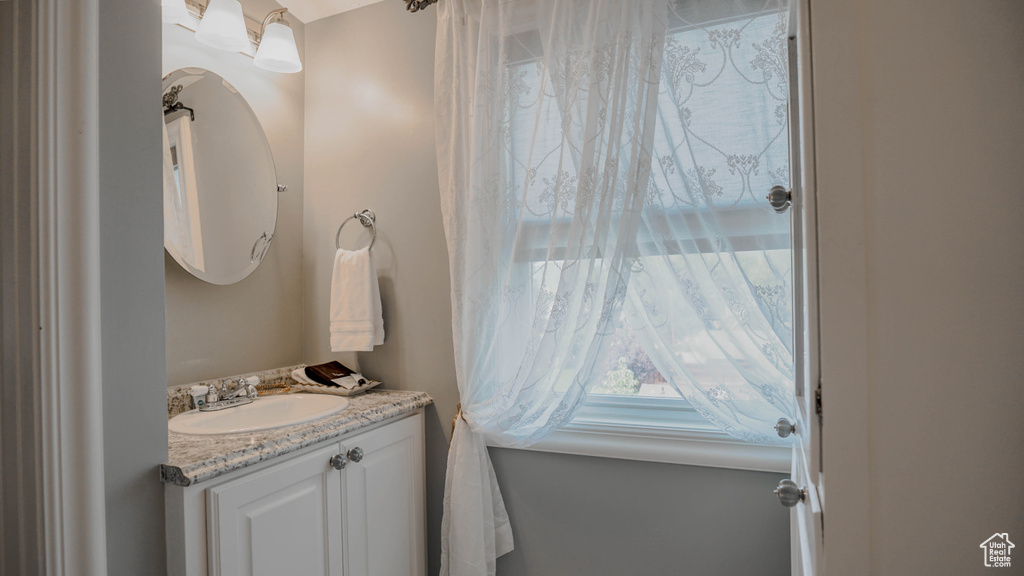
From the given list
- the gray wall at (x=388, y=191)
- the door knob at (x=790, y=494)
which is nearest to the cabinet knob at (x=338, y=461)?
the gray wall at (x=388, y=191)

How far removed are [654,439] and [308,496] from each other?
3.17ft

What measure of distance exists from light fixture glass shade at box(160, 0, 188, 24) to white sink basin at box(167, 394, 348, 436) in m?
1.17

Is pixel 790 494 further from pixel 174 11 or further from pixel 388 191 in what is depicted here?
pixel 174 11

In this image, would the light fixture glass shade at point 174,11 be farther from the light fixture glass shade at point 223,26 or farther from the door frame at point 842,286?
the door frame at point 842,286

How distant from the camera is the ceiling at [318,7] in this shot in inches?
78.6

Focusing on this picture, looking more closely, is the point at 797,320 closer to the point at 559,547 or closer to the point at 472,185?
the point at 472,185

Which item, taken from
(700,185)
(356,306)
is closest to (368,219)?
(356,306)

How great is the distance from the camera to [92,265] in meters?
0.88

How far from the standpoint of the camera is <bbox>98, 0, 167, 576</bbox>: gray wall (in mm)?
966

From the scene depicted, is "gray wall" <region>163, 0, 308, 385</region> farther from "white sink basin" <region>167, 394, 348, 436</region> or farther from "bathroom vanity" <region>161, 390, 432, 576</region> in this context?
"bathroom vanity" <region>161, 390, 432, 576</region>

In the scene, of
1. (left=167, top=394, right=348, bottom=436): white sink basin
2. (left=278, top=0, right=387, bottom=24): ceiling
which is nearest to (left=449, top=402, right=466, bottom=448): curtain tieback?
(left=167, top=394, right=348, bottom=436): white sink basin

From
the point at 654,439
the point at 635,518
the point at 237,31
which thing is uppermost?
the point at 237,31

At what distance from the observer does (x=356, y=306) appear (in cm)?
184

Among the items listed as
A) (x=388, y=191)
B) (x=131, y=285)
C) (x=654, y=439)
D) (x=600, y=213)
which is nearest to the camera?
(x=131, y=285)
